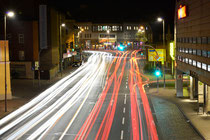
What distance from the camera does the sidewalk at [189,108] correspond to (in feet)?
75.4

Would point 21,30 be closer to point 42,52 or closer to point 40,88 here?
point 42,52

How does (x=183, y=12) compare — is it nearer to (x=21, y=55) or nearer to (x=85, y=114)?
(x=85, y=114)

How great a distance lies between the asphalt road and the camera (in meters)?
21.9

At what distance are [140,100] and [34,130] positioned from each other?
15.0m

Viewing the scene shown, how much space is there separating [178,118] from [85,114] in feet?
26.3

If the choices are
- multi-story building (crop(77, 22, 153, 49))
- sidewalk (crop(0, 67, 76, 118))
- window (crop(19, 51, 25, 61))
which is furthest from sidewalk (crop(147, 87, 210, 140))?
multi-story building (crop(77, 22, 153, 49))

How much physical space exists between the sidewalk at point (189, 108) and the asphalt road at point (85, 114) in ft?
8.18

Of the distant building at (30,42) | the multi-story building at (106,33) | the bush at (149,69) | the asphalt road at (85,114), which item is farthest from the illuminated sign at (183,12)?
the multi-story building at (106,33)

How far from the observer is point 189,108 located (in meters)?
30.1

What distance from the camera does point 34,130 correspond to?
22656 millimetres

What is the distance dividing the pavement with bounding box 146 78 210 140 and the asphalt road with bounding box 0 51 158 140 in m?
1.02

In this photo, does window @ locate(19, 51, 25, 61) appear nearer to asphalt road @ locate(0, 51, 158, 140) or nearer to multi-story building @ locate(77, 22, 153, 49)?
asphalt road @ locate(0, 51, 158, 140)

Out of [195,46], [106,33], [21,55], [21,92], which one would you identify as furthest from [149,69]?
[106,33]

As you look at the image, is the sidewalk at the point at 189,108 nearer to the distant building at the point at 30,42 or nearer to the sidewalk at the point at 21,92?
the sidewalk at the point at 21,92
